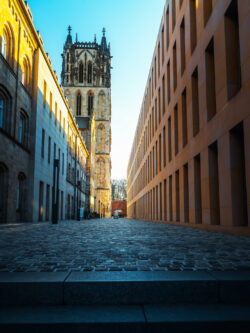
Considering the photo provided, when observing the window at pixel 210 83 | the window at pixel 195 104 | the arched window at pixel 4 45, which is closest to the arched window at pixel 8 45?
the arched window at pixel 4 45

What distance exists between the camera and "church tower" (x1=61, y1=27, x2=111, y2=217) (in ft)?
273

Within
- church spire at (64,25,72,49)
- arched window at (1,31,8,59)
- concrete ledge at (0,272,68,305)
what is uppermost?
church spire at (64,25,72,49)

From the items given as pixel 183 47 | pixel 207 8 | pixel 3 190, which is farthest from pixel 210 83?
pixel 3 190

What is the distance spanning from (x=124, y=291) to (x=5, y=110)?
16998mm

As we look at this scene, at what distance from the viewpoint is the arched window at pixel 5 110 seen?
17.8 m

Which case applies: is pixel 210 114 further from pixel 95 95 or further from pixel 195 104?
pixel 95 95

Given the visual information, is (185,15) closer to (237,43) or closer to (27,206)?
(237,43)

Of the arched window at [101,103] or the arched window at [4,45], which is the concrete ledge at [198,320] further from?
the arched window at [101,103]

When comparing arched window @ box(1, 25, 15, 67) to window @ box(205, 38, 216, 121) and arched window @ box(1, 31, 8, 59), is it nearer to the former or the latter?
arched window @ box(1, 31, 8, 59)

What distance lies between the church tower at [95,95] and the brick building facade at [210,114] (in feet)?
197

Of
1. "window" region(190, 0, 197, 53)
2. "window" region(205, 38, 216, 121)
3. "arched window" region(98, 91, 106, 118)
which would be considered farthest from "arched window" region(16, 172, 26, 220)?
"arched window" region(98, 91, 106, 118)

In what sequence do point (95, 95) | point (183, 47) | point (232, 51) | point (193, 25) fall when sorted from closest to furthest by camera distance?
1. point (232, 51)
2. point (193, 25)
3. point (183, 47)
4. point (95, 95)

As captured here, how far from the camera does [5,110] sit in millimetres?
18172

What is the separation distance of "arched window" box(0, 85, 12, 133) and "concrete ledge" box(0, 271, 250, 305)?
1597cm
